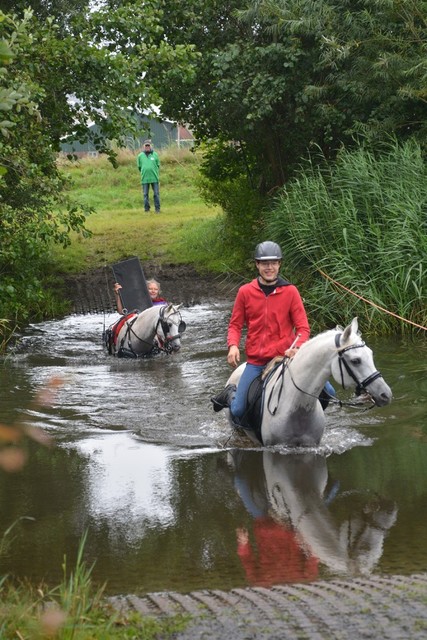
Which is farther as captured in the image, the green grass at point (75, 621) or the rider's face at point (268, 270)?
the rider's face at point (268, 270)

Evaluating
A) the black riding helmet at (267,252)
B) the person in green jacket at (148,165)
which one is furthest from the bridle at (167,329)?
the person in green jacket at (148,165)

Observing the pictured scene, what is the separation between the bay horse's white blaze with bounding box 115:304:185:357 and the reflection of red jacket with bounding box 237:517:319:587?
28.0ft

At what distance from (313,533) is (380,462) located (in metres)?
2.37

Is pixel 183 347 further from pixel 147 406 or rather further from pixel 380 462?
pixel 380 462

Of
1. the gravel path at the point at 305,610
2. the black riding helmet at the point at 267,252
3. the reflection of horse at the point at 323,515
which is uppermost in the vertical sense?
the black riding helmet at the point at 267,252

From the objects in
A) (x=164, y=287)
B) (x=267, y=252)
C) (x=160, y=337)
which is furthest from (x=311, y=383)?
(x=164, y=287)

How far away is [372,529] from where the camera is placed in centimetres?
748

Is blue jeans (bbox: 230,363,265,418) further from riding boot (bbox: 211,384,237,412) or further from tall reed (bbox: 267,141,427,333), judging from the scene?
tall reed (bbox: 267,141,427,333)

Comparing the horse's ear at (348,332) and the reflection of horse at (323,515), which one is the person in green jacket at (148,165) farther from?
the horse's ear at (348,332)

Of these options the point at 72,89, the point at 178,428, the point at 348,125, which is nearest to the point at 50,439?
the point at 178,428

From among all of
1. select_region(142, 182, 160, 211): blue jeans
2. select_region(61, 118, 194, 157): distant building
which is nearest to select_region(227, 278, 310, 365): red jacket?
select_region(142, 182, 160, 211): blue jeans

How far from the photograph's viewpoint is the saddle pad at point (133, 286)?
60.1 feet

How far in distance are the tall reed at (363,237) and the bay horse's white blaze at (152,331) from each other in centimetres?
245

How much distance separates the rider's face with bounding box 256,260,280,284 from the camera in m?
9.43
